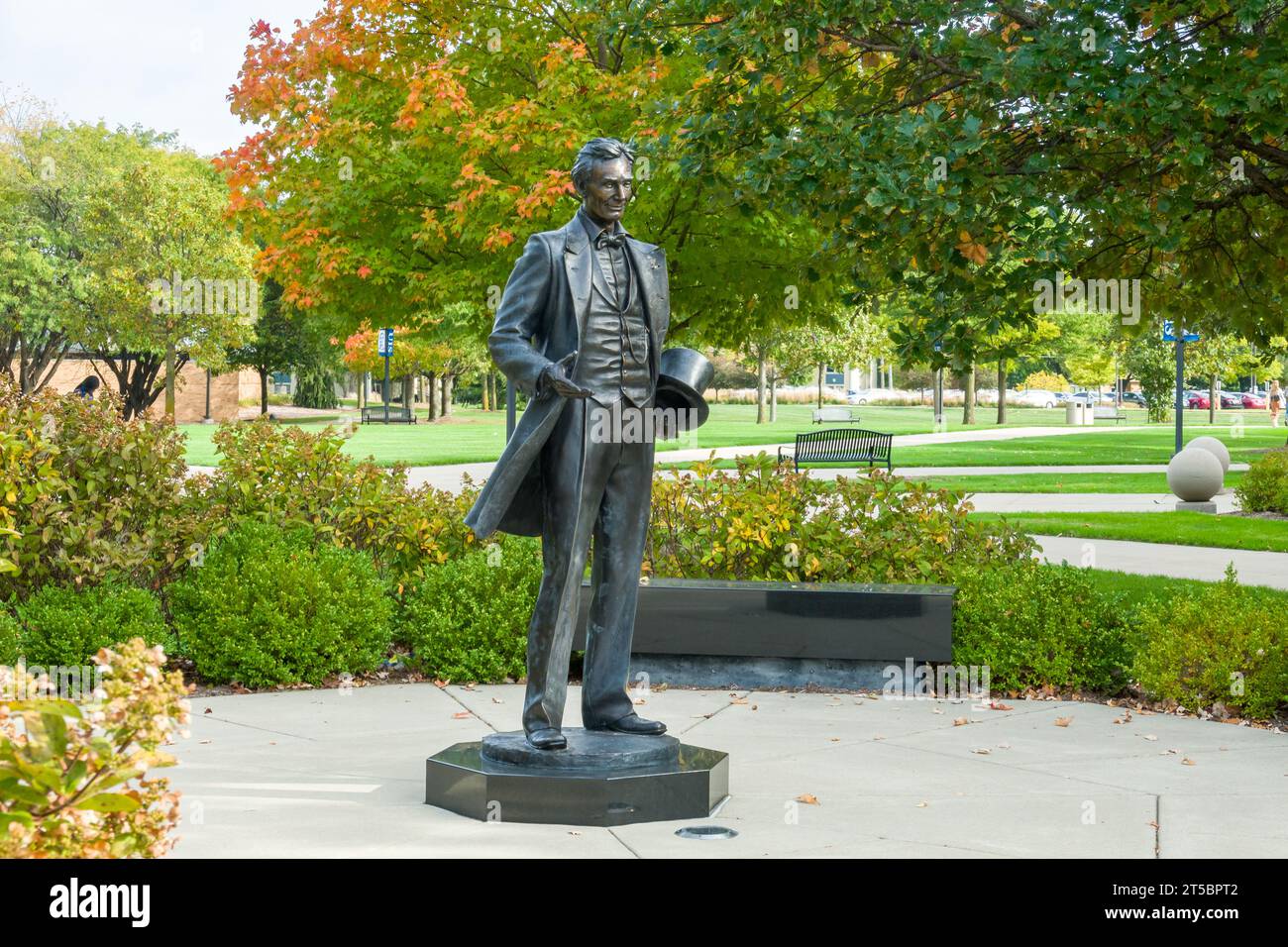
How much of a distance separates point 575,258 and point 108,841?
3356 mm

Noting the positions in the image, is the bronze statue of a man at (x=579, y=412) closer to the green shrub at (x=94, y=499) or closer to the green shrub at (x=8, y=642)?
the green shrub at (x=8, y=642)

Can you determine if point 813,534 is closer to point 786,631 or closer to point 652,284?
point 786,631

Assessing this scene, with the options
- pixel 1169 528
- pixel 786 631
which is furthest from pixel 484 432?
pixel 786 631

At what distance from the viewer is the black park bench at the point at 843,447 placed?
77.2 feet

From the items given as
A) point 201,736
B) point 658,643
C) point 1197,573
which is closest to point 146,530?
point 201,736

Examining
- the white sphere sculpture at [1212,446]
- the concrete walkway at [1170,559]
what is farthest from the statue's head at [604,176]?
the white sphere sculpture at [1212,446]

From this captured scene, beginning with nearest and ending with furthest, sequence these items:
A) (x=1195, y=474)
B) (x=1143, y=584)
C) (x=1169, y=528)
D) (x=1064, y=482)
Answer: (x=1143, y=584)
(x=1169, y=528)
(x=1195, y=474)
(x=1064, y=482)

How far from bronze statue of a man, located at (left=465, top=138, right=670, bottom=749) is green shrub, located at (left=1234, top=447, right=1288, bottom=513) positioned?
16.7m

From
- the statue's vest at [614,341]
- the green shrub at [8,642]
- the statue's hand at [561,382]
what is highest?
the statue's vest at [614,341]

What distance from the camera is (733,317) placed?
16234 mm

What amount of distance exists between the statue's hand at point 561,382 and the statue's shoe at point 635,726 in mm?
1512

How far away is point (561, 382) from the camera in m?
→ 5.50

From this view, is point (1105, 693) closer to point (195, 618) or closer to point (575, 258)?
point (575, 258)

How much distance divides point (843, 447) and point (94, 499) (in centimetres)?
1727
